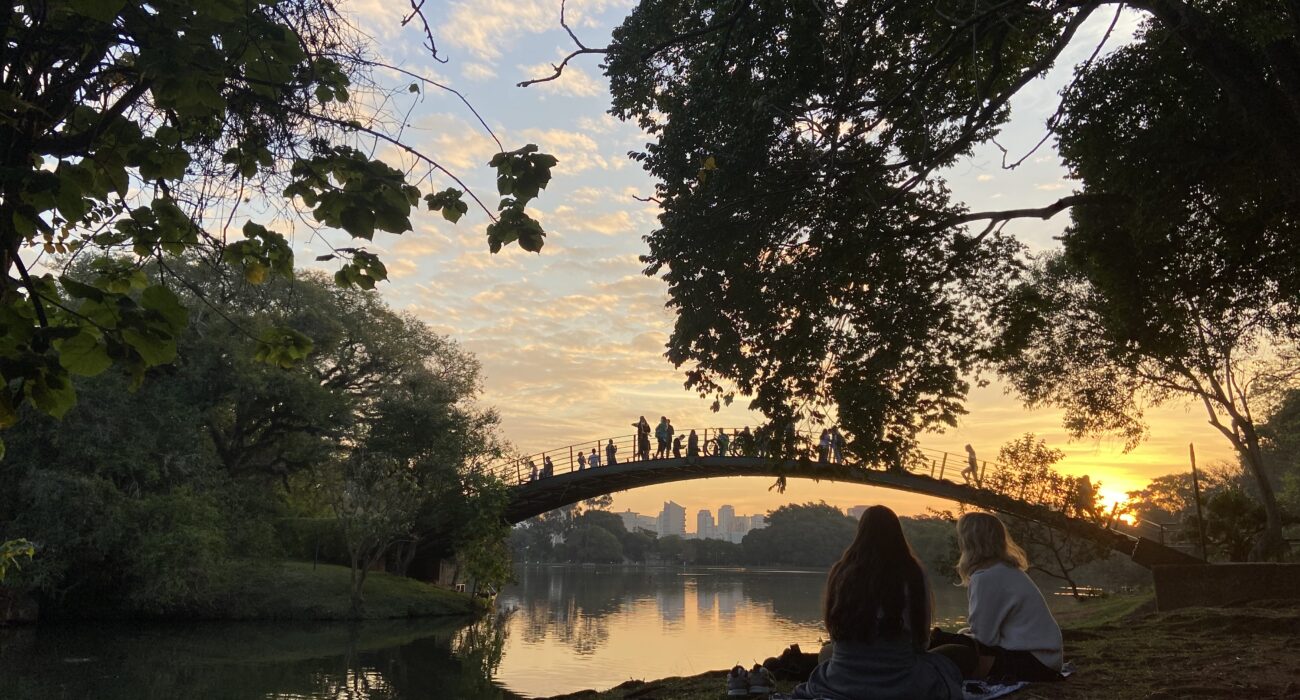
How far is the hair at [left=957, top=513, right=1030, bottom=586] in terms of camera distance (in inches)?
150

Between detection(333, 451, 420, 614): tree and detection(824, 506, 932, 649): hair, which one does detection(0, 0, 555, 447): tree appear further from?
detection(333, 451, 420, 614): tree

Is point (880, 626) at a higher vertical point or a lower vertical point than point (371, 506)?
lower

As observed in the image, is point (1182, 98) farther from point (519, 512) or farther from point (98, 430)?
point (519, 512)

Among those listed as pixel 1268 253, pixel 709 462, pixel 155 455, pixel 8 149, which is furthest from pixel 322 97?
pixel 709 462

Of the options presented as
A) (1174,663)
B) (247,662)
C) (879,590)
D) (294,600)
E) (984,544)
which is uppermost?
(984,544)

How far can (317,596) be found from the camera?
2166cm

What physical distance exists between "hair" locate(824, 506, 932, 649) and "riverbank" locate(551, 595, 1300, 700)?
1535 millimetres

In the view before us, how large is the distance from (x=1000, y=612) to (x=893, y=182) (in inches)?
199

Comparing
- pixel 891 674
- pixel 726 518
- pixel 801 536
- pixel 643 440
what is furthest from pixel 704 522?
pixel 891 674

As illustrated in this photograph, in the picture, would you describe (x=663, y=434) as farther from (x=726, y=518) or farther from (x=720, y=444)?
(x=726, y=518)

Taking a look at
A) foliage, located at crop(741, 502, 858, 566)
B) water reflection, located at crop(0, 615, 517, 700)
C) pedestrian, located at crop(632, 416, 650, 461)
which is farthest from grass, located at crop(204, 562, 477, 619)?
foliage, located at crop(741, 502, 858, 566)

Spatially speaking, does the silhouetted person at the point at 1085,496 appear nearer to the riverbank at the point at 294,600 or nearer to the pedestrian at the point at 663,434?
the pedestrian at the point at 663,434

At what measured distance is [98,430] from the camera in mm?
17719

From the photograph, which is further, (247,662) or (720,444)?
(720,444)
